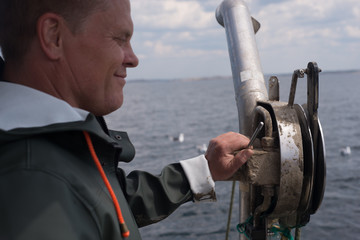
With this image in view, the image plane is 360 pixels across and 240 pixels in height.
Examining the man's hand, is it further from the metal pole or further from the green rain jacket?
the green rain jacket

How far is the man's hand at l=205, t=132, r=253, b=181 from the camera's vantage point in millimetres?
2108

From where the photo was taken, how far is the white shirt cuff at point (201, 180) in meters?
2.22

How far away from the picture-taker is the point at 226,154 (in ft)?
7.02

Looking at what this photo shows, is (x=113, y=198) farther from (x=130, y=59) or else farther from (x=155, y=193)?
(x=155, y=193)

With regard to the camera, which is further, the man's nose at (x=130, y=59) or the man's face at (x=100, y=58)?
the man's nose at (x=130, y=59)

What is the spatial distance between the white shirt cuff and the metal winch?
15 centimetres

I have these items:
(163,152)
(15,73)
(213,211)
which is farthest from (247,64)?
(163,152)

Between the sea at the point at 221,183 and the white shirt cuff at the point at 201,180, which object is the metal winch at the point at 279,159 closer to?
the white shirt cuff at the point at 201,180

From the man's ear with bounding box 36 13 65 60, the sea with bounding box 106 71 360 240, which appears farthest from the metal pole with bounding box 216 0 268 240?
the sea with bounding box 106 71 360 240

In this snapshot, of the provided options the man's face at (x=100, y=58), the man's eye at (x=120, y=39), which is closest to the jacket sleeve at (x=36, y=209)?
the man's face at (x=100, y=58)

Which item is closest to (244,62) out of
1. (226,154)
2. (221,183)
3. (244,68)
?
(244,68)

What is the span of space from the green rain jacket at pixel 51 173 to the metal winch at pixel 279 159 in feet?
2.62

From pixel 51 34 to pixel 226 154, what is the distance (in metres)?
1.13

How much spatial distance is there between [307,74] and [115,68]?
1018 mm
